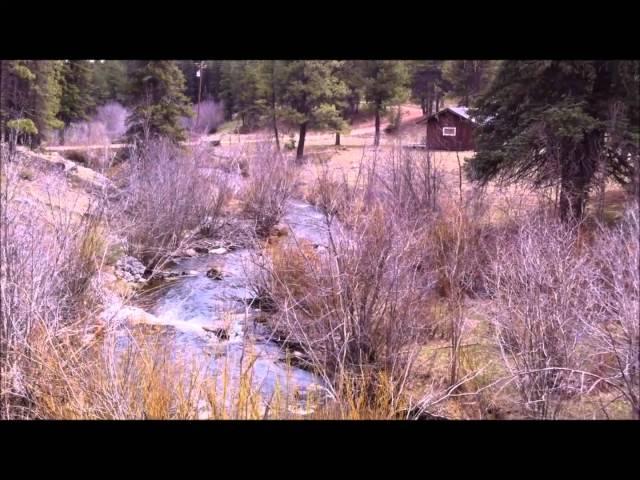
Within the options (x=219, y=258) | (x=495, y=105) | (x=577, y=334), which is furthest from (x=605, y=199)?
(x=219, y=258)

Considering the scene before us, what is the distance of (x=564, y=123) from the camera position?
498cm

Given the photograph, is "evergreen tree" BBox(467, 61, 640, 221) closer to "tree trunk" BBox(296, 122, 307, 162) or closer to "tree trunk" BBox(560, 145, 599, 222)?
"tree trunk" BBox(560, 145, 599, 222)

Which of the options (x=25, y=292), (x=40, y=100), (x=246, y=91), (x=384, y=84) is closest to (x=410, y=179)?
(x=384, y=84)

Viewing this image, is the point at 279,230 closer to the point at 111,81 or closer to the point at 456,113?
the point at 456,113

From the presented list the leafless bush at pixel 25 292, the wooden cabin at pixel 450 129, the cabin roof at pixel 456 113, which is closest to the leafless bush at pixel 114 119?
the cabin roof at pixel 456 113

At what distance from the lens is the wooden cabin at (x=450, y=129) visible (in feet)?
22.9

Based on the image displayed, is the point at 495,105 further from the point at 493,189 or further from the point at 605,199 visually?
the point at 605,199

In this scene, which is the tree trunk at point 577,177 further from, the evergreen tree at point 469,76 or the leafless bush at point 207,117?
the leafless bush at point 207,117

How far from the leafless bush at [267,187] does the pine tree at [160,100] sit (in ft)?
6.03

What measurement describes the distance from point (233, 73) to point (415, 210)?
3648 mm

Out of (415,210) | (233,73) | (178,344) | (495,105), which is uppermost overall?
(233,73)

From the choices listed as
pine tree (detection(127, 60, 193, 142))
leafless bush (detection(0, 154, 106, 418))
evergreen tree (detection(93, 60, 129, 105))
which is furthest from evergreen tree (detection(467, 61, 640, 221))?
evergreen tree (detection(93, 60, 129, 105))

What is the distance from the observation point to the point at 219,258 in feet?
28.4

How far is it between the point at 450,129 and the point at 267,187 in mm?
3802
